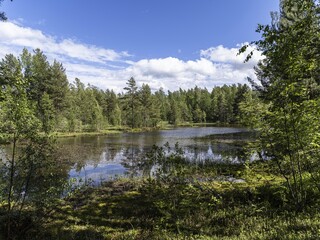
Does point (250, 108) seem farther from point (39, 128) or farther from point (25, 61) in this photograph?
point (25, 61)

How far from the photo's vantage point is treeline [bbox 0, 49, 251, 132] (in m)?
23.8

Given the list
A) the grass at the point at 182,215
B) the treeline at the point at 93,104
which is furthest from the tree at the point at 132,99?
the grass at the point at 182,215

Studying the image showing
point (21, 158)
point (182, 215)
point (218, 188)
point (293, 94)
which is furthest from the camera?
point (218, 188)

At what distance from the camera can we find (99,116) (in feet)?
155

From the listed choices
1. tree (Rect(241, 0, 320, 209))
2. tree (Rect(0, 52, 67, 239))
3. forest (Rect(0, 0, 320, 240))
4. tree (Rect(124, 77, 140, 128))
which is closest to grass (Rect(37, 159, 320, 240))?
forest (Rect(0, 0, 320, 240))

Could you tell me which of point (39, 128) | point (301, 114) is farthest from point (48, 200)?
point (301, 114)

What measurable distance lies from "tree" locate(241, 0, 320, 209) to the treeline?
5.09 m

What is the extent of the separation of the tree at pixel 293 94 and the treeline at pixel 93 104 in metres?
5.09

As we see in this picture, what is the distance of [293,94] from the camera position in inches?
186

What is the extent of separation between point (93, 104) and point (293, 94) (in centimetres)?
4862

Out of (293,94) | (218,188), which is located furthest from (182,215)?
(293,94)

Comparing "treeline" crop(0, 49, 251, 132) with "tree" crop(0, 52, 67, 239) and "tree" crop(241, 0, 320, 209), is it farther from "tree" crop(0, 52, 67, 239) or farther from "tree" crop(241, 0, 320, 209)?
"tree" crop(241, 0, 320, 209)

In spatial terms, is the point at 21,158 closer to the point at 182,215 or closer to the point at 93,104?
the point at 182,215

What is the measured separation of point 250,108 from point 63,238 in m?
5.78
